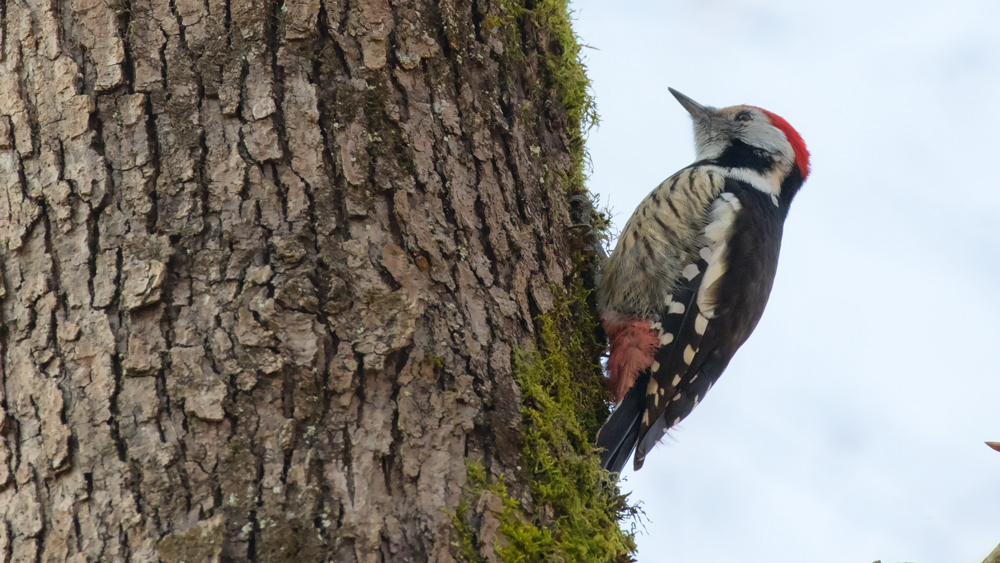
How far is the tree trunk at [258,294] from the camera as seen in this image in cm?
140

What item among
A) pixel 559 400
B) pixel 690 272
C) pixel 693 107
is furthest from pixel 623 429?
pixel 693 107

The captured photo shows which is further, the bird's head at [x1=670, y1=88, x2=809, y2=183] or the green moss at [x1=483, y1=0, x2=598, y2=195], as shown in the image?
the bird's head at [x1=670, y1=88, x2=809, y2=183]

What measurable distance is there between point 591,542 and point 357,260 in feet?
2.45

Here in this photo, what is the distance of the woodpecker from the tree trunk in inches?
25.8

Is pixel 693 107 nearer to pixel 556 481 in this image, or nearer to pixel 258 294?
pixel 556 481

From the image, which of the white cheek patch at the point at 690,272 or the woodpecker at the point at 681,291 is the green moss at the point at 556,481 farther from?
the white cheek patch at the point at 690,272

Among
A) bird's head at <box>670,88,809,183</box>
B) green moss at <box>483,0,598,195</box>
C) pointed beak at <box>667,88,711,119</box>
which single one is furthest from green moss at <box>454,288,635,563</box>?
pointed beak at <box>667,88,711,119</box>

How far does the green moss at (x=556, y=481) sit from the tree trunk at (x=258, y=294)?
0.01 m

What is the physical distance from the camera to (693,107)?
417cm

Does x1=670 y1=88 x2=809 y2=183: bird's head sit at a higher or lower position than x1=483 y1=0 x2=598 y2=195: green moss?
higher

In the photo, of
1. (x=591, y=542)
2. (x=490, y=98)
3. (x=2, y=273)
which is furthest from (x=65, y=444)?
(x=490, y=98)

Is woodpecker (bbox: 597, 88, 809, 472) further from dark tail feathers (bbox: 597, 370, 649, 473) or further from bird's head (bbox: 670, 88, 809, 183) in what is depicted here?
bird's head (bbox: 670, 88, 809, 183)

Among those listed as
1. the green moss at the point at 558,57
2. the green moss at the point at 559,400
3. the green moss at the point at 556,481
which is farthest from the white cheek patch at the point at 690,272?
the green moss at the point at 556,481

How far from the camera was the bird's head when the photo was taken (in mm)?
3734
